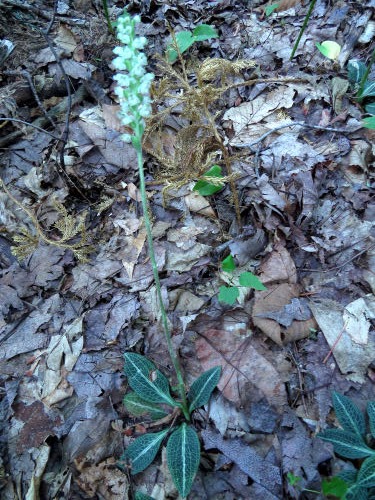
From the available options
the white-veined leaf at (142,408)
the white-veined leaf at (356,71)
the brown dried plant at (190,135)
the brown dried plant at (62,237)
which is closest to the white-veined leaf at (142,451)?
the white-veined leaf at (142,408)

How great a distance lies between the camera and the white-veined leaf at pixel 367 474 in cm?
141

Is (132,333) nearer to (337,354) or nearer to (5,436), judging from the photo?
(5,436)

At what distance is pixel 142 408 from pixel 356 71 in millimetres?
2790

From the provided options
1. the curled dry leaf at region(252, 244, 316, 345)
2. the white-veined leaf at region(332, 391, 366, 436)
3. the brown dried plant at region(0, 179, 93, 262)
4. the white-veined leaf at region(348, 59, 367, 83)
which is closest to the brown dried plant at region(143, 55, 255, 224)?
the curled dry leaf at region(252, 244, 316, 345)

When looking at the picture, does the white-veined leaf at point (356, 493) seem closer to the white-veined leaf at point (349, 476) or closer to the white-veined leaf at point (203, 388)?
the white-veined leaf at point (349, 476)

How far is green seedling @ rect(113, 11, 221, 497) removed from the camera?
1287 mm

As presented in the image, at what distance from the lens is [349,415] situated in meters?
1.59

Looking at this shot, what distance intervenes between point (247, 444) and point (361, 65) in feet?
9.05

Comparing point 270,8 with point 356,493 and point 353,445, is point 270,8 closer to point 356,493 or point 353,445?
point 353,445

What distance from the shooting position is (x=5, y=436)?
183 centimetres

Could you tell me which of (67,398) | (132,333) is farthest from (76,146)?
(67,398)

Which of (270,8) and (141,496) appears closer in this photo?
(141,496)

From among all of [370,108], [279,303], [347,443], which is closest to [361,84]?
[370,108]

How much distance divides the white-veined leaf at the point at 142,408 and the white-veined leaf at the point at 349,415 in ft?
2.73
